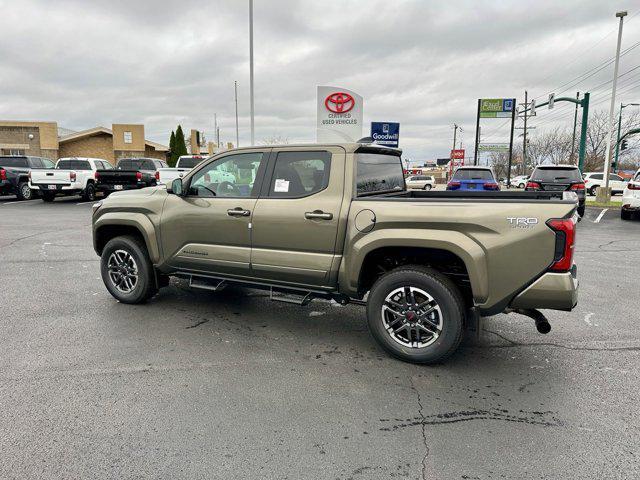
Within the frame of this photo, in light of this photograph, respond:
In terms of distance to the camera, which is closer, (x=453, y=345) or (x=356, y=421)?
(x=356, y=421)

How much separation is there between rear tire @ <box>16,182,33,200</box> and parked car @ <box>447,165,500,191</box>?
17212 mm

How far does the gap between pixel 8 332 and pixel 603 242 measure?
11.1m

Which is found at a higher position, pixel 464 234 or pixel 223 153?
pixel 223 153

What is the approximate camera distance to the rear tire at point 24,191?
62.3 ft

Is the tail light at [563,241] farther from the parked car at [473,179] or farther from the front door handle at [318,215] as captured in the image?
the parked car at [473,179]

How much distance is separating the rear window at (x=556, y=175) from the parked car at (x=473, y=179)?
126 cm

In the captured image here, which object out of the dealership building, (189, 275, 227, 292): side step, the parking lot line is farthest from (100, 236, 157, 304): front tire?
the dealership building

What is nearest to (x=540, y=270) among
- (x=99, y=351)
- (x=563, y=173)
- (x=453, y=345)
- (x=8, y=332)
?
(x=453, y=345)

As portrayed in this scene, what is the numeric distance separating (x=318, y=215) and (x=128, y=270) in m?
2.62

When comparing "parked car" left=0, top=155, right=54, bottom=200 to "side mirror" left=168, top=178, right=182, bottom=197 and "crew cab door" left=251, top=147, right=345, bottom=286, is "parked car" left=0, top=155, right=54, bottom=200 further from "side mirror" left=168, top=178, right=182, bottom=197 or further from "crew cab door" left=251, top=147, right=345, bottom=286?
"crew cab door" left=251, top=147, right=345, bottom=286

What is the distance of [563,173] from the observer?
1352cm

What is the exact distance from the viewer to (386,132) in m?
14.7

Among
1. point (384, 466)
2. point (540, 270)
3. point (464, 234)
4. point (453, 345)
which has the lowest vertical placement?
point (384, 466)

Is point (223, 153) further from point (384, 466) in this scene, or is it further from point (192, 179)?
point (384, 466)
